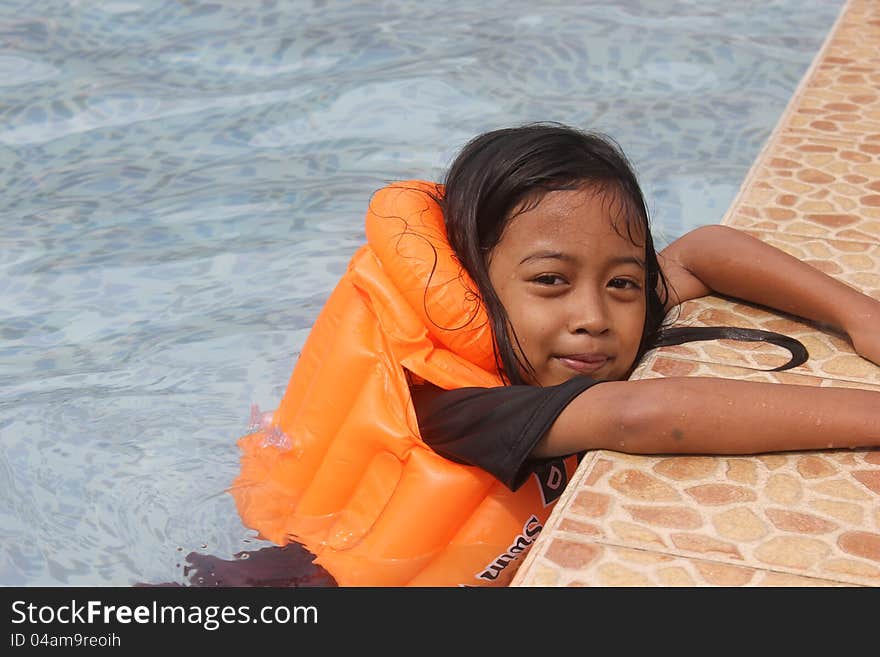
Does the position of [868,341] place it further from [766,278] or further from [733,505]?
[733,505]

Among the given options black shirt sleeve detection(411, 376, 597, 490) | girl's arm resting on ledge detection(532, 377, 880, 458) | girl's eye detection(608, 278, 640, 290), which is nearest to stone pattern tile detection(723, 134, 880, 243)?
girl's eye detection(608, 278, 640, 290)

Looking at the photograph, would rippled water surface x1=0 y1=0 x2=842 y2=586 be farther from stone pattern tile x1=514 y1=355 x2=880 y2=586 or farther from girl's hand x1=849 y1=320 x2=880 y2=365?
girl's hand x1=849 y1=320 x2=880 y2=365

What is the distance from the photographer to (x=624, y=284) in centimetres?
280

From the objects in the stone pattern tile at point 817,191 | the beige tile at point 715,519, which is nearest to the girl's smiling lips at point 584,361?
the beige tile at point 715,519

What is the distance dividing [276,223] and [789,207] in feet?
8.31

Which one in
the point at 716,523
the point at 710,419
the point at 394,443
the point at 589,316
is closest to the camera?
the point at 716,523

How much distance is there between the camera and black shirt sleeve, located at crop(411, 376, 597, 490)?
8.10 ft

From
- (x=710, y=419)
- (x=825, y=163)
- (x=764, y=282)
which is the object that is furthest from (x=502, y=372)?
(x=825, y=163)

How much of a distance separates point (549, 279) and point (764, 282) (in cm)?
66

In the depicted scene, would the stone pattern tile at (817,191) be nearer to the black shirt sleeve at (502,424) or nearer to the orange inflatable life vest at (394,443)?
the orange inflatable life vest at (394,443)

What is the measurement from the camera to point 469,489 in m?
2.63

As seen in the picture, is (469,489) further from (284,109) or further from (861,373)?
(284,109)

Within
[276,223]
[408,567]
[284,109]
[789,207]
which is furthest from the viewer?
[284,109]
